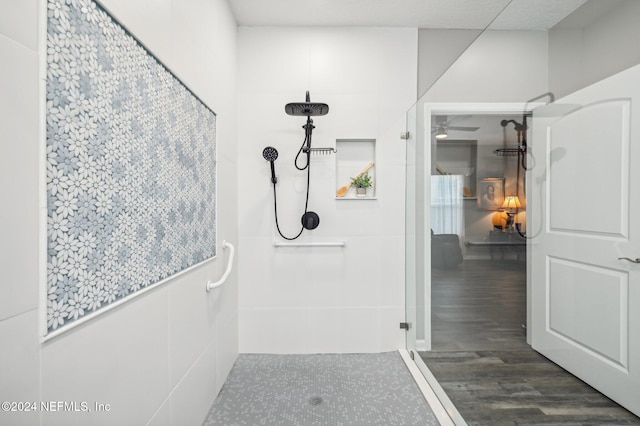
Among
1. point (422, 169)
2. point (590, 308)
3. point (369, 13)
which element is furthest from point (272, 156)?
point (590, 308)

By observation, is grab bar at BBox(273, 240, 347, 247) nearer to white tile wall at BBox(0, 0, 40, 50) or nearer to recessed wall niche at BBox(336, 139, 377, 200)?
recessed wall niche at BBox(336, 139, 377, 200)

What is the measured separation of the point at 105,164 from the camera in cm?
75

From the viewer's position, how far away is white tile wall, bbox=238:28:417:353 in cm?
212

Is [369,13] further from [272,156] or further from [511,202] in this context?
[511,202]

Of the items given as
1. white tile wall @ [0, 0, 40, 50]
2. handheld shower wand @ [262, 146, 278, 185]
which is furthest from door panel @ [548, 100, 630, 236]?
handheld shower wand @ [262, 146, 278, 185]

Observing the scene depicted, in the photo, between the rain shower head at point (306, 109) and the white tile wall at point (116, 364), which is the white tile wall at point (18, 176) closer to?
the white tile wall at point (116, 364)

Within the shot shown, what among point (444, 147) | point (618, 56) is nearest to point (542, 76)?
point (618, 56)

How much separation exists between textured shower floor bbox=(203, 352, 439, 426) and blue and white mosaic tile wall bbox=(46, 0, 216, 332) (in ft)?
3.18

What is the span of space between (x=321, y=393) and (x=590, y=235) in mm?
1539

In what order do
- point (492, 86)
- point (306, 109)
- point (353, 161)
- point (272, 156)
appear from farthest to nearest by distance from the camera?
1. point (353, 161)
2. point (272, 156)
3. point (306, 109)
4. point (492, 86)

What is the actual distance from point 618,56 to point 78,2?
1.45 meters

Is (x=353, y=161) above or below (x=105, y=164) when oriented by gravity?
above

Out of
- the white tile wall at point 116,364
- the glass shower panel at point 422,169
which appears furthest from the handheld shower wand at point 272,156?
the white tile wall at point 116,364

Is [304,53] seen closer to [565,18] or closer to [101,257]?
[565,18]
